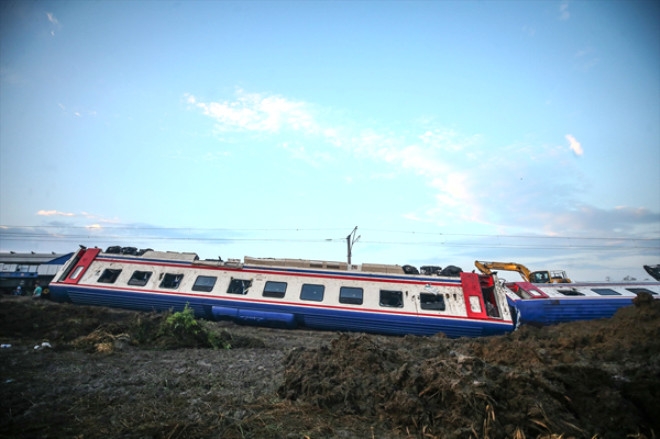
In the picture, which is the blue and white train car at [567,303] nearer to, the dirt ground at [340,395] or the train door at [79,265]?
the dirt ground at [340,395]

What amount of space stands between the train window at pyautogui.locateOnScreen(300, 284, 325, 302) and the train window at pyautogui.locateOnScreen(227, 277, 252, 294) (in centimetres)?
262

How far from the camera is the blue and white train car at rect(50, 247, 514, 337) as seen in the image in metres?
13.9

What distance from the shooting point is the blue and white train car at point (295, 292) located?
13938 mm

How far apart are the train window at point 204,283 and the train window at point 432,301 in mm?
9709

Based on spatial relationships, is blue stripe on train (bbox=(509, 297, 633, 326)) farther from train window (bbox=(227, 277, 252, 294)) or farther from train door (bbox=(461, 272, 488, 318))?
train window (bbox=(227, 277, 252, 294))

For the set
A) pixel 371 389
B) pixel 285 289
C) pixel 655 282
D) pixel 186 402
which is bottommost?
pixel 186 402

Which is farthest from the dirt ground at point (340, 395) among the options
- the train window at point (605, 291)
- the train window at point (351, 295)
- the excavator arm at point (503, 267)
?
the excavator arm at point (503, 267)

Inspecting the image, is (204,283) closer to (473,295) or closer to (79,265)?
(79,265)

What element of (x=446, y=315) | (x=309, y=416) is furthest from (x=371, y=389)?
(x=446, y=315)

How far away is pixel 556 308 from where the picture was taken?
14.6 metres

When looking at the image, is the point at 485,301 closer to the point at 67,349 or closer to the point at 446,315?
the point at 446,315

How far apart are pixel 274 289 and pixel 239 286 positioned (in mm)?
1770

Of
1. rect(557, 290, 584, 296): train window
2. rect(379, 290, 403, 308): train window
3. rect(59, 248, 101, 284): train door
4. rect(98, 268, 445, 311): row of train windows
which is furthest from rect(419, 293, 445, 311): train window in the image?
rect(59, 248, 101, 284): train door

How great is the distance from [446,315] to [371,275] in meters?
3.62
